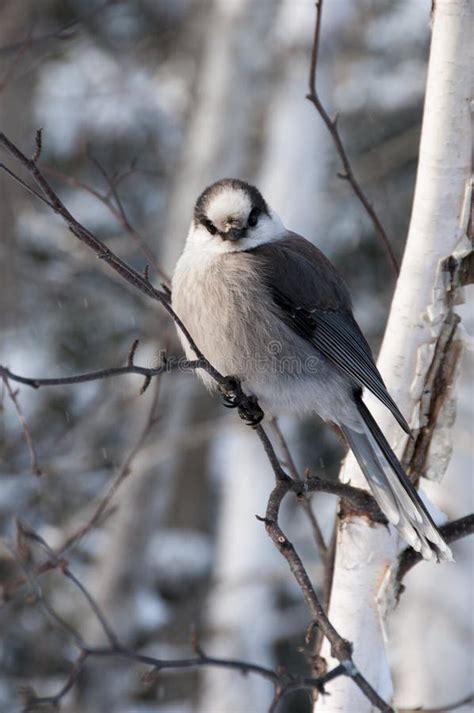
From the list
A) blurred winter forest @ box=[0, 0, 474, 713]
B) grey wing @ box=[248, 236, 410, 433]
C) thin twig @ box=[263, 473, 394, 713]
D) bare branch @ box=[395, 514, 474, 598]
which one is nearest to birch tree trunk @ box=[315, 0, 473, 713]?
bare branch @ box=[395, 514, 474, 598]

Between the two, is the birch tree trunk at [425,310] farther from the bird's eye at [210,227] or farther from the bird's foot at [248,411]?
the bird's eye at [210,227]

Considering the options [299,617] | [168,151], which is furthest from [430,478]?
[168,151]

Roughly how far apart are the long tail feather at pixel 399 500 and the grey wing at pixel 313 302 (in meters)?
0.31

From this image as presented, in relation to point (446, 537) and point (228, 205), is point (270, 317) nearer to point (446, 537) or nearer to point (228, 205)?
point (228, 205)

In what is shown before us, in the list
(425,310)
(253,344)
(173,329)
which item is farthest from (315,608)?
(173,329)

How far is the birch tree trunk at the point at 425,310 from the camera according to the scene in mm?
2172

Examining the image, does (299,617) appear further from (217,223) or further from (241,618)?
(217,223)

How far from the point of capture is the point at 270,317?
8.50 ft

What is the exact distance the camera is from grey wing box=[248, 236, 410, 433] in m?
2.63

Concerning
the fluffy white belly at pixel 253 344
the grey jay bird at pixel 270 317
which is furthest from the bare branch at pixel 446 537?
the fluffy white belly at pixel 253 344

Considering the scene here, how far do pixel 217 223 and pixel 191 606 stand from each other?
13.9ft

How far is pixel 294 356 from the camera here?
2.61m

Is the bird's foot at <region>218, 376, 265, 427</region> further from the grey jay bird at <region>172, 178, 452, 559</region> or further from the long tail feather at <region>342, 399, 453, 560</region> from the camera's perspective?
the long tail feather at <region>342, 399, 453, 560</region>

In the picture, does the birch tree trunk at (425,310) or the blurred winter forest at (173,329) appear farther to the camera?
the blurred winter forest at (173,329)
